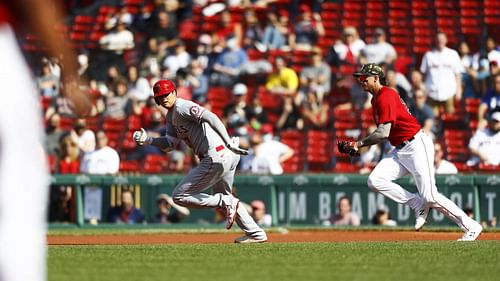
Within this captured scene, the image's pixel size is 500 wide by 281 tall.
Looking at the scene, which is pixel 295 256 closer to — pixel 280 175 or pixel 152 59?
pixel 280 175

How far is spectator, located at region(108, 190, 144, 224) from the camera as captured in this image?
17391mm

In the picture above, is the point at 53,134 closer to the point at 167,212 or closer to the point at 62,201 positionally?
the point at 62,201

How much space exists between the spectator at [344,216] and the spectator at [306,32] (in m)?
4.75

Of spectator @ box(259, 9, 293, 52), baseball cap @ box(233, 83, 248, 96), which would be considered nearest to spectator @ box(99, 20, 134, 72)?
spectator @ box(259, 9, 293, 52)

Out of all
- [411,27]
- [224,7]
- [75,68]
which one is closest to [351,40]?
[411,27]

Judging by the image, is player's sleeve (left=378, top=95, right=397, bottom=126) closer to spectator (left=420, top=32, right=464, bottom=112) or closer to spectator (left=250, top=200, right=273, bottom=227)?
spectator (left=250, top=200, right=273, bottom=227)

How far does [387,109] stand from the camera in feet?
38.2

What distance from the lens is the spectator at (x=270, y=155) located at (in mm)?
17781

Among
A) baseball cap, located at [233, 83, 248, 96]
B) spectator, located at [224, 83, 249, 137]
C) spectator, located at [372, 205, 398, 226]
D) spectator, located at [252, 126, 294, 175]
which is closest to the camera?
spectator, located at [372, 205, 398, 226]

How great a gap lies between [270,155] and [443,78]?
3254mm

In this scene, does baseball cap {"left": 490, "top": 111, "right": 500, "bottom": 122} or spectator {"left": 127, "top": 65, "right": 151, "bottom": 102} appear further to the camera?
spectator {"left": 127, "top": 65, "right": 151, "bottom": 102}

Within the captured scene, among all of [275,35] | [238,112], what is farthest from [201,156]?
[275,35]

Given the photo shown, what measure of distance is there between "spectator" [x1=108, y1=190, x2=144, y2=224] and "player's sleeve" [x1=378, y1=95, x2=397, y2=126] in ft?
21.5

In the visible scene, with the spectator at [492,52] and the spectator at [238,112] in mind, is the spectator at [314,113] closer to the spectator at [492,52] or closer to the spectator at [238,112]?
the spectator at [238,112]
